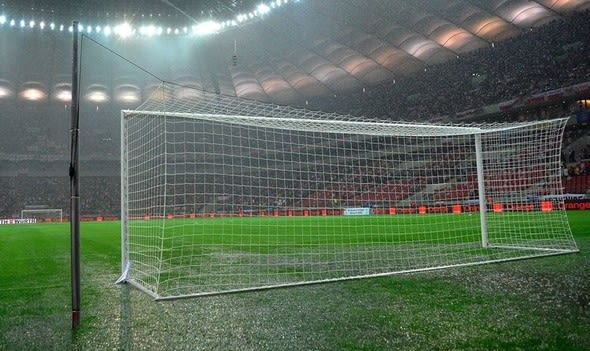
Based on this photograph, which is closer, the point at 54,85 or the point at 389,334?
the point at 389,334

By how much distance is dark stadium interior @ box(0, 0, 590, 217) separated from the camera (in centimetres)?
2994

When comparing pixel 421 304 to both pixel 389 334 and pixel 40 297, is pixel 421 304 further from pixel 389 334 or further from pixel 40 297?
pixel 40 297

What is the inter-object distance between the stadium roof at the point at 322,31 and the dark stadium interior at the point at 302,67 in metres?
0.10

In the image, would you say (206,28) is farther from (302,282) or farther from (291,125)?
(302,282)

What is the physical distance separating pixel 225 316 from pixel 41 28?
1593 inches

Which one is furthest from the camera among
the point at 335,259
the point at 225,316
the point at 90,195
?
the point at 90,195

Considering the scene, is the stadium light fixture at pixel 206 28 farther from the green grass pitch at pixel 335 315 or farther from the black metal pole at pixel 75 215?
the black metal pole at pixel 75 215

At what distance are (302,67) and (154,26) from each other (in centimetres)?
1316

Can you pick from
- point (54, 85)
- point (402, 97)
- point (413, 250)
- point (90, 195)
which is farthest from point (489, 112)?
point (54, 85)

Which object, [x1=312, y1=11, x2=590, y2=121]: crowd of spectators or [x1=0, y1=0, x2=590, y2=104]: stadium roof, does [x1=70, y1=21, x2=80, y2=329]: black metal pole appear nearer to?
[x1=312, y1=11, x2=590, y2=121]: crowd of spectators

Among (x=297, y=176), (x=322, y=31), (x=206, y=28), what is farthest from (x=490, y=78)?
(x=206, y=28)

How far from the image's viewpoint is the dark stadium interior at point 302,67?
2994 centimetres

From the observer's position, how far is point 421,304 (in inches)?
149

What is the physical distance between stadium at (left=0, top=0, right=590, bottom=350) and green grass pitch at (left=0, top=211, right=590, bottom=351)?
3 centimetres
